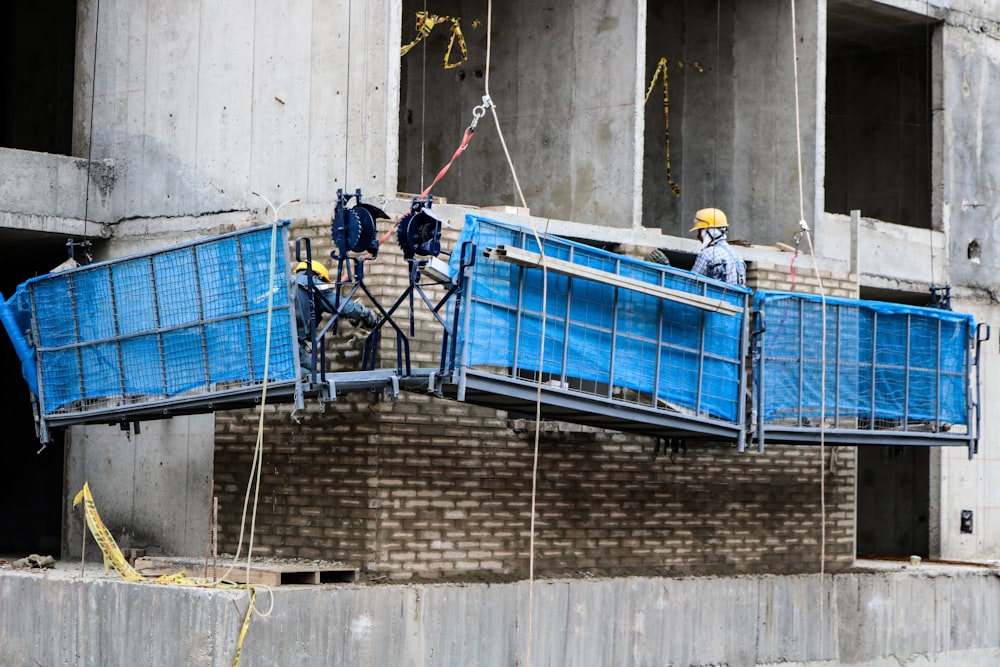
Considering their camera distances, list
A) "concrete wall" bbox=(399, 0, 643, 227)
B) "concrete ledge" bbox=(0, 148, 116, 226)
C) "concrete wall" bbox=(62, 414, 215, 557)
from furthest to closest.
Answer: "concrete wall" bbox=(399, 0, 643, 227), "concrete ledge" bbox=(0, 148, 116, 226), "concrete wall" bbox=(62, 414, 215, 557)

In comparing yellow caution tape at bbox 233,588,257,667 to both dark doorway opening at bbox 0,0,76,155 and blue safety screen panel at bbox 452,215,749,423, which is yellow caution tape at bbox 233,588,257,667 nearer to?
blue safety screen panel at bbox 452,215,749,423

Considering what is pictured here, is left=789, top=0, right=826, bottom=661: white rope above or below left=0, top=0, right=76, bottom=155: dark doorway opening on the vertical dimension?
below

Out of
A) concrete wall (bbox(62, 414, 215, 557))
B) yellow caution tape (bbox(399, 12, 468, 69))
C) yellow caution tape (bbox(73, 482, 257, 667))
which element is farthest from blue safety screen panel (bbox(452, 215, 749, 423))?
yellow caution tape (bbox(399, 12, 468, 69))

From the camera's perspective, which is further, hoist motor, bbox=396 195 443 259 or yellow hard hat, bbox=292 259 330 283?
yellow hard hat, bbox=292 259 330 283

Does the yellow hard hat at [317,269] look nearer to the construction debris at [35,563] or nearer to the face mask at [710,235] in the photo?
the face mask at [710,235]

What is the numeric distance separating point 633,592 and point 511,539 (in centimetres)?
147

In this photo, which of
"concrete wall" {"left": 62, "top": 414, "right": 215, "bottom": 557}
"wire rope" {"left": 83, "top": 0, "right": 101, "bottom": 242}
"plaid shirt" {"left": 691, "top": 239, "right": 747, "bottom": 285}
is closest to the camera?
"plaid shirt" {"left": 691, "top": 239, "right": 747, "bottom": 285}

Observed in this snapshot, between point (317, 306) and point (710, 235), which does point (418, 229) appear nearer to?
point (317, 306)

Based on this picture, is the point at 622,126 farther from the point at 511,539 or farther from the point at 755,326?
the point at 511,539

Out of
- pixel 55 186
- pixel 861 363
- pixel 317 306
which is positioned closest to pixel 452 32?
pixel 55 186

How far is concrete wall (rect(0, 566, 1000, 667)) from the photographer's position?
12.9m

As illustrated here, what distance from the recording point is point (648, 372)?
13.9 meters

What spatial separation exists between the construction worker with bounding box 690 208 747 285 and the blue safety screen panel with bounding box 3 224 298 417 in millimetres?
4307

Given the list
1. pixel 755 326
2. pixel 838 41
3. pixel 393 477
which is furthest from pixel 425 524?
pixel 838 41
